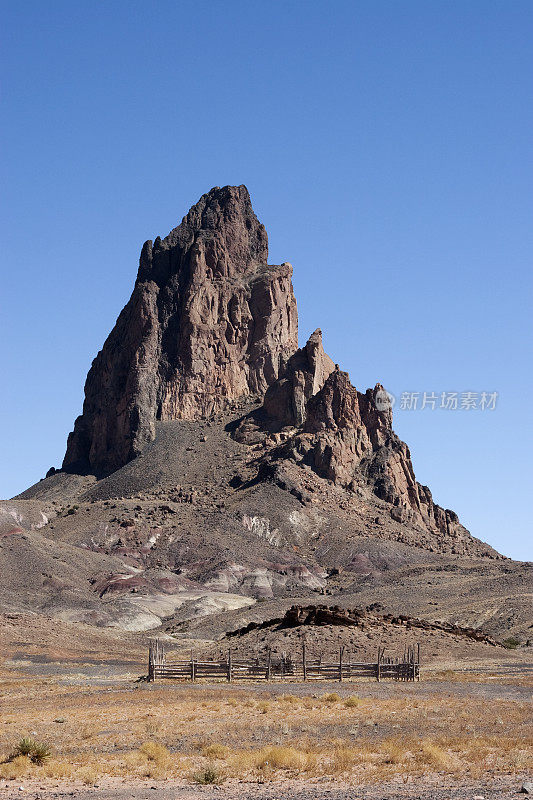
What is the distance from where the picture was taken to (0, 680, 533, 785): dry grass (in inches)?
958

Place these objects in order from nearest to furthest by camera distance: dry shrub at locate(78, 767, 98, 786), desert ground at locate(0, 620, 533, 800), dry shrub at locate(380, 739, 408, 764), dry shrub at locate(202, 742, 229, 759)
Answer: desert ground at locate(0, 620, 533, 800), dry shrub at locate(78, 767, 98, 786), dry shrub at locate(380, 739, 408, 764), dry shrub at locate(202, 742, 229, 759)

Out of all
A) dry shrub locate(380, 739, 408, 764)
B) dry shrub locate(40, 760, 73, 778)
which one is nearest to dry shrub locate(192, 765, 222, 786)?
dry shrub locate(40, 760, 73, 778)

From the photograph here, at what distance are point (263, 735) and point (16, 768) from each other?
8.85m

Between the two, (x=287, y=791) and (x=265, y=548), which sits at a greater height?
(x=265, y=548)

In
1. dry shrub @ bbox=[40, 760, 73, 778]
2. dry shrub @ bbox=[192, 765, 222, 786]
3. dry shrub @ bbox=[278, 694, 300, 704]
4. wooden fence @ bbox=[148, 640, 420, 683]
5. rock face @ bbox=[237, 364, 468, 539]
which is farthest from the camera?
rock face @ bbox=[237, 364, 468, 539]

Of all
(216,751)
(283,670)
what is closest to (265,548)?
(283,670)

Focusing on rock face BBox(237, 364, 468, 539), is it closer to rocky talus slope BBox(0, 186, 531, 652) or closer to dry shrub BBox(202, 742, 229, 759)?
rocky talus slope BBox(0, 186, 531, 652)

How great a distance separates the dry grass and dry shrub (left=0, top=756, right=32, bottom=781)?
32 mm

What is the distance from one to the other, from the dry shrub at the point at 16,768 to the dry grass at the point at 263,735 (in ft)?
0.10

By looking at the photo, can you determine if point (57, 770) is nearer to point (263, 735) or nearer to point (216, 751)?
point (216, 751)

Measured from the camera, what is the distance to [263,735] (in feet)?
100.0

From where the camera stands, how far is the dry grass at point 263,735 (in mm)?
24344

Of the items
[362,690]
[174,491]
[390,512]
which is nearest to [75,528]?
[174,491]

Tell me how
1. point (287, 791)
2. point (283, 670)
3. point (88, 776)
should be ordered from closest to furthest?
1. point (287, 791)
2. point (88, 776)
3. point (283, 670)
